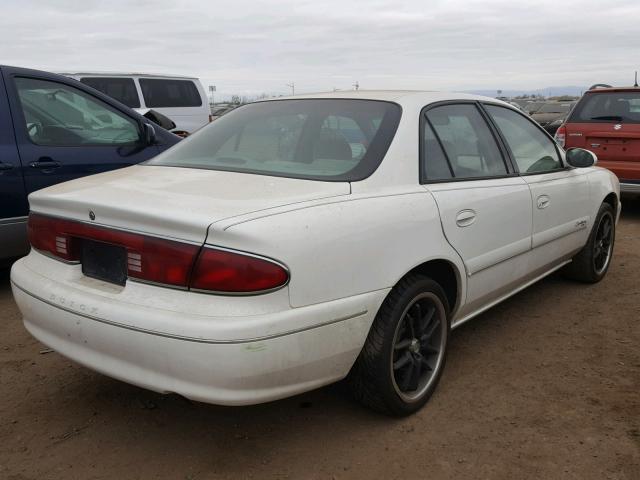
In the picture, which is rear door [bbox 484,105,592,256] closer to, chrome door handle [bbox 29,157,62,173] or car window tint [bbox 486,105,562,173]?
car window tint [bbox 486,105,562,173]

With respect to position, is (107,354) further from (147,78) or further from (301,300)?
(147,78)

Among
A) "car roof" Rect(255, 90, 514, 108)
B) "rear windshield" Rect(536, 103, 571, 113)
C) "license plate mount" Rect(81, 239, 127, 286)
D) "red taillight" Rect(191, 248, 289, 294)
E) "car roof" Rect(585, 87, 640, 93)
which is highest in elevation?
"car roof" Rect(255, 90, 514, 108)

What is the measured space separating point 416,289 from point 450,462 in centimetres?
73

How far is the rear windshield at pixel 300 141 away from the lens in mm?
2836

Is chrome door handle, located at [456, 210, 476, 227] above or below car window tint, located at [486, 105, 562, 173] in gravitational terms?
below

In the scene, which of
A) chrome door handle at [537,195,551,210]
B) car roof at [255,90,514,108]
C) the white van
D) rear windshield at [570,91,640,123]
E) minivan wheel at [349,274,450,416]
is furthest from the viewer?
the white van

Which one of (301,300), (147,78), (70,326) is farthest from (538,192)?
(147,78)

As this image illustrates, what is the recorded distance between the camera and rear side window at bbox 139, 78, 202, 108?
11.9m

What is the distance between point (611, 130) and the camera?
750cm

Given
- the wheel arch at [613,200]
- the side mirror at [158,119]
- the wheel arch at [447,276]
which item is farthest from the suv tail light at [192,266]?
the side mirror at [158,119]

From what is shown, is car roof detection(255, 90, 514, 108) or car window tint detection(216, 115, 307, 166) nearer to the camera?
car window tint detection(216, 115, 307, 166)

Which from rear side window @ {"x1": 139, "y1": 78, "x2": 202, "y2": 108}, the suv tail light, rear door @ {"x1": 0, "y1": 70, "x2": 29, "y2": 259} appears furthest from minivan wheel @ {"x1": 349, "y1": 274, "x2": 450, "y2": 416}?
rear side window @ {"x1": 139, "y1": 78, "x2": 202, "y2": 108}

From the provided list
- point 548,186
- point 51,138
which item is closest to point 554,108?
point 548,186

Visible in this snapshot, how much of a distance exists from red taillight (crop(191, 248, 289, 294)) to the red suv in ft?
21.0
